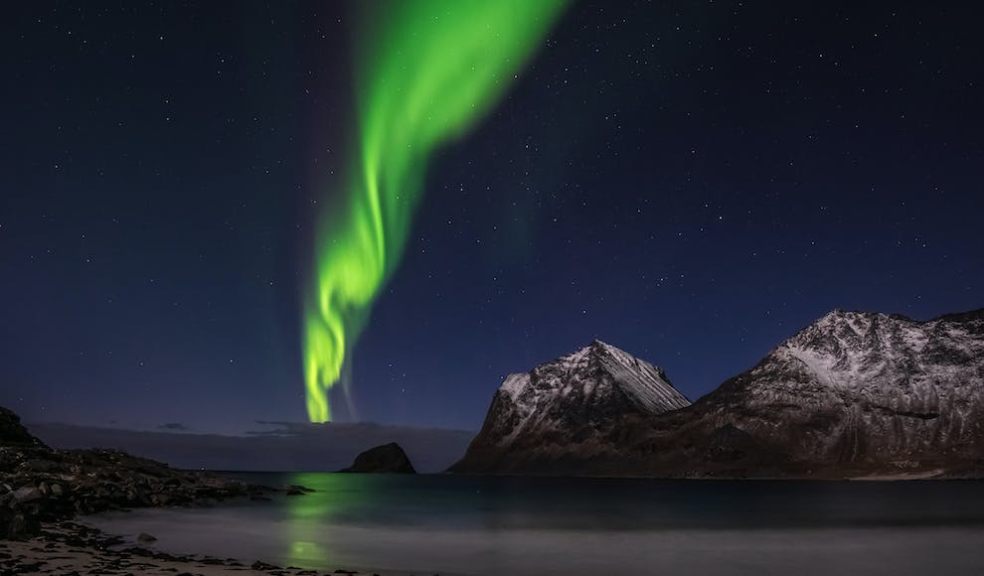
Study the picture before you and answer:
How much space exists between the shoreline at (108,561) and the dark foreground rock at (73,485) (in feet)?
9.81

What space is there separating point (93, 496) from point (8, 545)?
34.3m

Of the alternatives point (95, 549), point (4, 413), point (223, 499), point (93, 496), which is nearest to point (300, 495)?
point (223, 499)

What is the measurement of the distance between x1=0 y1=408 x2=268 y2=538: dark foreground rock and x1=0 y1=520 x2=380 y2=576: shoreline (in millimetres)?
2990

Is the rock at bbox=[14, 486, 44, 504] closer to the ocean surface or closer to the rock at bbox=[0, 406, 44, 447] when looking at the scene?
the ocean surface

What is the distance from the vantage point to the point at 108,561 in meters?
29.7

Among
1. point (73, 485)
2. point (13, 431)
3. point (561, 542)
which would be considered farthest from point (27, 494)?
point (13, 431)

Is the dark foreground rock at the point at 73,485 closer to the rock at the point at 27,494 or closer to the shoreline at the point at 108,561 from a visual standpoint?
the rock at the point at 27,494

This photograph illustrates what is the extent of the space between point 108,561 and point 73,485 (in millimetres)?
42739

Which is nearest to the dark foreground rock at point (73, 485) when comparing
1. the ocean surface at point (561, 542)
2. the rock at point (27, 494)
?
the rock at point (27, 494)

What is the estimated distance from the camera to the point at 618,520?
77812 mm

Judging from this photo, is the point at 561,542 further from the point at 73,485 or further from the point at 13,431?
the point at 13,431

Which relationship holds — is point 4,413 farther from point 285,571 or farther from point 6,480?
point 285,571

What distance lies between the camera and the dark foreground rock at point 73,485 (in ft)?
160

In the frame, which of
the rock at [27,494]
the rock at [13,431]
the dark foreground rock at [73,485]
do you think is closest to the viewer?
the dark foreground rock at [73,485]
